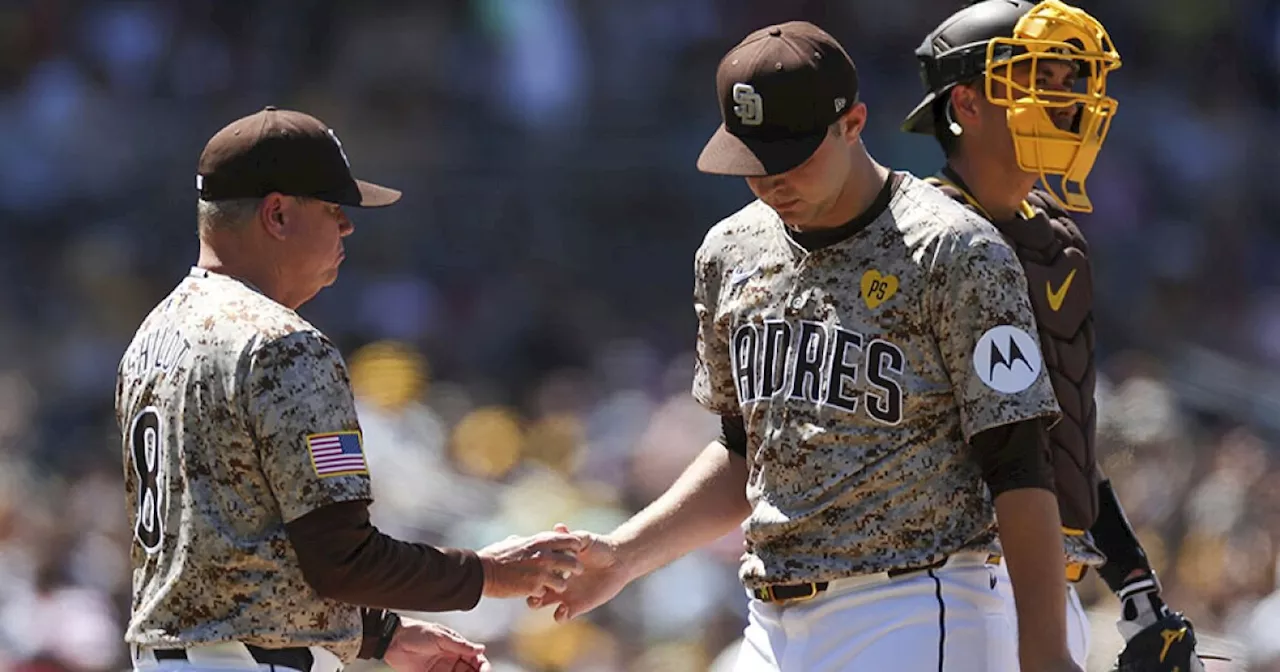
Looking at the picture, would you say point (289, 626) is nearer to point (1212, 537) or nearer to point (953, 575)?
point (953, 575)

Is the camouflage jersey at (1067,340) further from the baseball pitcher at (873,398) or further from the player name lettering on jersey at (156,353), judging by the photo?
the player name lettering on jersey at (156,353)

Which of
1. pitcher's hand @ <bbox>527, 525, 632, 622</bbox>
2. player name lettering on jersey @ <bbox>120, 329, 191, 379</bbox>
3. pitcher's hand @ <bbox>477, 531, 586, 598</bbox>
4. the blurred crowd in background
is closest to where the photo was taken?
player name lettering on jersey @ <bbox>120, 329, 191, 379</bbox>

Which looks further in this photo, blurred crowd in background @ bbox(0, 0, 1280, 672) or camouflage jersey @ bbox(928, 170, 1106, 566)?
blurred crowd in background @ bbox(0, 0, 1280, 672)

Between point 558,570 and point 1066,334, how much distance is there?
3.58 ft

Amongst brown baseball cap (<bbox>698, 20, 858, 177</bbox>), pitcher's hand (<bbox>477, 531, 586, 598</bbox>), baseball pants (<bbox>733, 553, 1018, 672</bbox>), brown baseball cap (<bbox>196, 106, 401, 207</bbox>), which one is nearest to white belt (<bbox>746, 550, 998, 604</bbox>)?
baseball pants (<bbox>733, 553, 1018, 672</bbox>)

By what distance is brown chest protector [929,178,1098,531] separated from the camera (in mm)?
3686

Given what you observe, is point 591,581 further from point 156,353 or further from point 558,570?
point 156,353

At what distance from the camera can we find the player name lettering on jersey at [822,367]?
3275 mm

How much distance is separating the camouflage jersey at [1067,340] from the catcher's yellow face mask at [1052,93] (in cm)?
10

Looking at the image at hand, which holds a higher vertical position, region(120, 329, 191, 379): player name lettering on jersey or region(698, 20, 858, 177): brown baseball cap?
region(698, 20, 858, 177): brown baseball cap

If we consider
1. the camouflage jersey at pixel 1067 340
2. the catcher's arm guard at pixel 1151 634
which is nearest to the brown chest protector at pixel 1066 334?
the camouflage jersey at pixel 1067 340

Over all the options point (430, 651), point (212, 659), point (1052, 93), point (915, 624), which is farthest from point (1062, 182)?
point (212, 659)

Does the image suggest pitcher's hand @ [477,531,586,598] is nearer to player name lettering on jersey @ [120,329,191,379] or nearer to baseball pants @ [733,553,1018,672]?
baseball pants @ [733,553,1018,672]

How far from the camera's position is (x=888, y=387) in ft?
10.7
